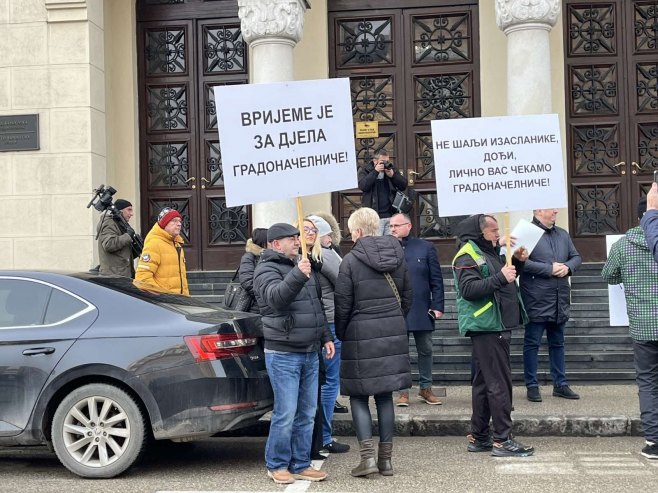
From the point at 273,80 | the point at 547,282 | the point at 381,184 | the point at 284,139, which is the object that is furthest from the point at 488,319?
the point at 273,80

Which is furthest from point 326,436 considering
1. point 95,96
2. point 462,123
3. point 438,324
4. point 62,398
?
point 95,96

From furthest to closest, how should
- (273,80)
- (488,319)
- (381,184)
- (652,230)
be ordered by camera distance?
(273,80) < (381,184) < (488,319) < (652,230)

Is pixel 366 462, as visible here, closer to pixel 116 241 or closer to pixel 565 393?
pixel 565 393

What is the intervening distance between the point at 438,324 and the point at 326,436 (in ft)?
13.2

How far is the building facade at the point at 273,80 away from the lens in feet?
43.6

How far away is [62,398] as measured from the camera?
23.2ft

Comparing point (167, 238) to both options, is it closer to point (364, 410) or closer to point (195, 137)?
point (364, 410)

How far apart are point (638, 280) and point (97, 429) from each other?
168 inches

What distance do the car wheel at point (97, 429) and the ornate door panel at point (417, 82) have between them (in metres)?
7.84

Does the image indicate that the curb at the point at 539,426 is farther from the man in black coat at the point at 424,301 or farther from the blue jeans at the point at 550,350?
the blue jeans at the point at 550,350

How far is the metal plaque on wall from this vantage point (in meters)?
13.3

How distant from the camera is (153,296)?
7.40m

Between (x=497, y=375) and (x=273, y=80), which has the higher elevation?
(x=273, y=80)

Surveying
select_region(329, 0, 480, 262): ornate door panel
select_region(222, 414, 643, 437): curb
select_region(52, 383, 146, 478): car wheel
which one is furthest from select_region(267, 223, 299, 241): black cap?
select_region(329, 0, 480, 262): ornate door panel
